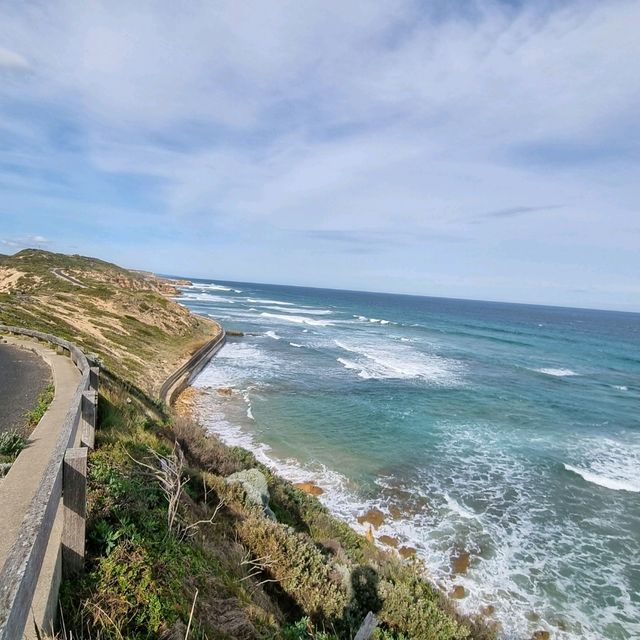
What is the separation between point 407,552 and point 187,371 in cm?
2131

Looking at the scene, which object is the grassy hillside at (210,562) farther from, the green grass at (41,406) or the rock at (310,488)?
the rock at (310,488)

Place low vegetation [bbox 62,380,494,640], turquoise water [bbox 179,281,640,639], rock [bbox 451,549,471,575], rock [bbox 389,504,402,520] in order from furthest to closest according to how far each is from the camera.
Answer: rock [bbox 389,504,402,520], rock [bbox 451,549,471,575], turquoise water [bbox 179,281,640,639], low vegetation [bbox 62,380,494,640]

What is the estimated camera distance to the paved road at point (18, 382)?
8.77m

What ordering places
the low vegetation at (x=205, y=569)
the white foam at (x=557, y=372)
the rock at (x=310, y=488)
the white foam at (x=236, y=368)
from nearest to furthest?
the low vegetation at (x=205, y=569) → the rock at (x=310, y=488) → the white foam at (x=236, y=368) → the white foam at (x=557, y=372)

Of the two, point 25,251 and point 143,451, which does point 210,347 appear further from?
point 25,251

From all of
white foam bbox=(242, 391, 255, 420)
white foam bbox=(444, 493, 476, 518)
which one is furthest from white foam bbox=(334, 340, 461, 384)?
white foam bbox=(444, 493, 476, 518)

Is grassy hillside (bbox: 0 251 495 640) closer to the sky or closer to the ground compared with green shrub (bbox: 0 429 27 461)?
closer to the ground

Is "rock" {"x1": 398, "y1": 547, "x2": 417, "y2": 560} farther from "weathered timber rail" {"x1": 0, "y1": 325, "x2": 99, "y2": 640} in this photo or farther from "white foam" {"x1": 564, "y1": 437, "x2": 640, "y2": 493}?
"white foam" {"x1": 564, "y1": 437, "x2": 640, "y2": 493}

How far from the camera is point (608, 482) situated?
17.5 m

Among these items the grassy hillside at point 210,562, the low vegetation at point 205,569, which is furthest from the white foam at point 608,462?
the low vegetation at point 205,569

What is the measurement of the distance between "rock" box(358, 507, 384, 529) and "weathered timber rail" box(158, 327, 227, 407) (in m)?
11.8

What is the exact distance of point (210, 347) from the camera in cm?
3834

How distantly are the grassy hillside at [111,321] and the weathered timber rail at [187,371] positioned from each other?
0.65m

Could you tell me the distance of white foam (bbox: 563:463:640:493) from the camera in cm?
1711
